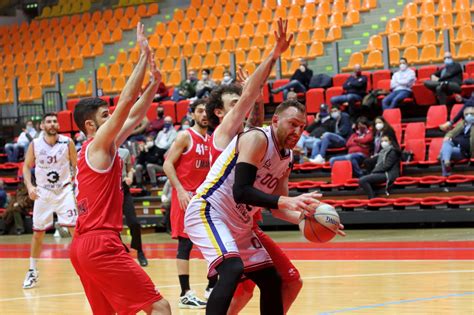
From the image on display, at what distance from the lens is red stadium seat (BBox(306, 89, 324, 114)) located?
1747cm

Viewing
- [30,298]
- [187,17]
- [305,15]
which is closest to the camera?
[30,298]

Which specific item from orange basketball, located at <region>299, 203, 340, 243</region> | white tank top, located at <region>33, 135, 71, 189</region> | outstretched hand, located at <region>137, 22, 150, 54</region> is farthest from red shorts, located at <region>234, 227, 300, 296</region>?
white tank top, located at <region>33, 135, 71, 189</region>

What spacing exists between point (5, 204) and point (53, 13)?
1151 centimetres

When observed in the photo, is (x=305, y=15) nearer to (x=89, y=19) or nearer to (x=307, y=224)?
(x=89, y=19)

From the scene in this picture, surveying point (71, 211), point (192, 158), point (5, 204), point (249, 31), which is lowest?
point (5, 204)

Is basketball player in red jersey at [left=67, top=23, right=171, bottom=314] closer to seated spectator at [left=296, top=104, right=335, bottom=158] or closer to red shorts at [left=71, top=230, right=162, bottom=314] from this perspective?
red shorts at [left=71, top=230, right=162, bottom=314]

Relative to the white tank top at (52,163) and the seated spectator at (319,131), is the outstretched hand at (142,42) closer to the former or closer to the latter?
the white tank top at (52,163)

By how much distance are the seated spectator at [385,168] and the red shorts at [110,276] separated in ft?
32.5

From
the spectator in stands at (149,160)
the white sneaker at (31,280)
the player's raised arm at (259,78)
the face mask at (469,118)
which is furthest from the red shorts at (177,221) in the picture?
the spectator in stands at (149,160)

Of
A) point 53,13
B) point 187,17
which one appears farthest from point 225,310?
point 53,13

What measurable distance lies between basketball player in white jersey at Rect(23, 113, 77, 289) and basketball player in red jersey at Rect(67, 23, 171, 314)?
179 inches

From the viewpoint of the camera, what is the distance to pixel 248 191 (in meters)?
4.83

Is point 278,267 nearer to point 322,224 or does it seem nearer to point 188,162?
point 322,224

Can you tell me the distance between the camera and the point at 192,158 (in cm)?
797
